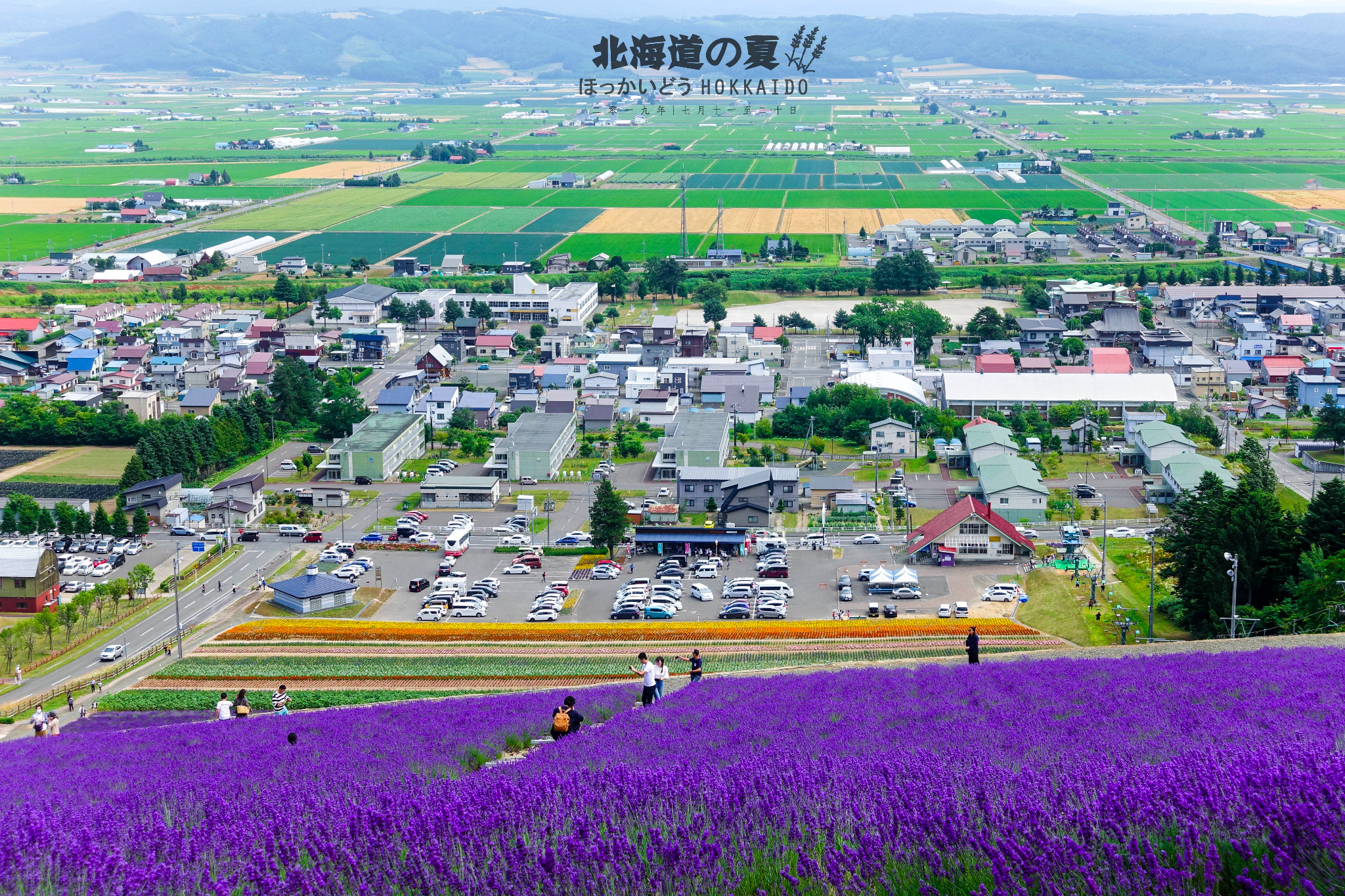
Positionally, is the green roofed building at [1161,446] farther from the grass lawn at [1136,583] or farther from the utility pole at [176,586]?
the utility pole at [176,586]

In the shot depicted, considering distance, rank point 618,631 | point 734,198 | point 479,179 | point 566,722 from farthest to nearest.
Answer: point 479,179 → point 734,198 → point 618,631 → point 566,722

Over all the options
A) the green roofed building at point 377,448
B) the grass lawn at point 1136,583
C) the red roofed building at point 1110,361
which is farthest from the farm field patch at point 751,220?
the grass lawn at point 1136,583

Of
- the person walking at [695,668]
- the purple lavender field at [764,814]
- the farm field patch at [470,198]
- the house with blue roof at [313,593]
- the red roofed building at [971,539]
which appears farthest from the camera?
the farm field patch at [470,198]

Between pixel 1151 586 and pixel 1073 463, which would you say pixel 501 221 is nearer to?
pixel 1073 463

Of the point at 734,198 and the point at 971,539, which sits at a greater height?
the point at 734,198

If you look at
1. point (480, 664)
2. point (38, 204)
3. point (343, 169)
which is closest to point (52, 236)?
point (38, 204)
